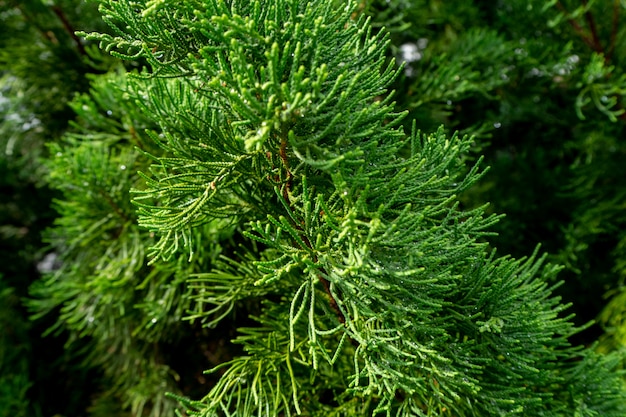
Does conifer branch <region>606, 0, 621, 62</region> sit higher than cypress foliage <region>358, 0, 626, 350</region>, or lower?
higher

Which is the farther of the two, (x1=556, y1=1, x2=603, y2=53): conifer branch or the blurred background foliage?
(x1=556, y1=1, x2=603, y2=53): conifer branch

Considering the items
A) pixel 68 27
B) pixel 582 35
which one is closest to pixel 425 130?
pixel 582 35

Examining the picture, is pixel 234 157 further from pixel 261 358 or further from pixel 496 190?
pixel 496 190

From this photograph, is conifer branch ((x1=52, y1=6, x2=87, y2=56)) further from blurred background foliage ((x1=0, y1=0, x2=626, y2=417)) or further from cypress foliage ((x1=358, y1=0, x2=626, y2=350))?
cypress foliage ((x1=358, y1=0, x2=626, y2=350))

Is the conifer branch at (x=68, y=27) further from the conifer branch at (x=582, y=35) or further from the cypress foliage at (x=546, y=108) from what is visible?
the conifer branch at (x=582, y=35)

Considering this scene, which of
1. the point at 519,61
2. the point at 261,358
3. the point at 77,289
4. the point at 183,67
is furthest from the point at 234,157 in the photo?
the point at 519,61

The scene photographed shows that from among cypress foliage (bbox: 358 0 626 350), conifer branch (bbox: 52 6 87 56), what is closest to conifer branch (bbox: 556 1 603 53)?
cypress foliage (bbox: 358 0 626 350)

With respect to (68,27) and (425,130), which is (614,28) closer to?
(425,130)

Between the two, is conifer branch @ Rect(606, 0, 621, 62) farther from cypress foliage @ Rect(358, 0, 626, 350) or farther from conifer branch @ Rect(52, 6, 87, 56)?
conifer branch @ Rect(52, 6, 87, 56)

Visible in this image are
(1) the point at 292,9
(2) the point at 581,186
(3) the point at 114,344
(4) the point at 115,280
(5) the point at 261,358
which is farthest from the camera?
(2) the point at 581,186
